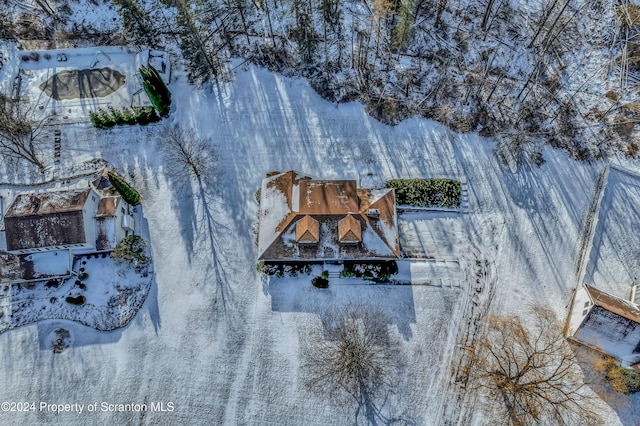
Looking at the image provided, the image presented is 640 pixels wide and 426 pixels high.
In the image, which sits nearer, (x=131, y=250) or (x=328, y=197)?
(x=328, y=197)

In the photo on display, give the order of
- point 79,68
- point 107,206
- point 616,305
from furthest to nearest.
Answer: point 79,68
point 107,206
point 616,305

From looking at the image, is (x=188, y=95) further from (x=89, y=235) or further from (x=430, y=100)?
(x=430, y=100)

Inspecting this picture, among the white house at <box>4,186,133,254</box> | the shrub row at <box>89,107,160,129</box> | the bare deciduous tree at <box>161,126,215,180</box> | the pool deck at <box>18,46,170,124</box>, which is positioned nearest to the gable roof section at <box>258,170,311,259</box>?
the bare deciduous tree at <box>161,126,215,180</box>

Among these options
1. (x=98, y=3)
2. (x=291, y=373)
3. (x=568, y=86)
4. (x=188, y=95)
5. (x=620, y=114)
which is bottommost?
(x=291, y=373)

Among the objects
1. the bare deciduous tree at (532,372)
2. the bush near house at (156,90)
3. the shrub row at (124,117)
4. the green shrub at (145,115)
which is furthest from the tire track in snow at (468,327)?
the shrub row at (124,117)

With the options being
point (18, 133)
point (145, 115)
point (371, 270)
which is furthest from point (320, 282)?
point (18, 133)

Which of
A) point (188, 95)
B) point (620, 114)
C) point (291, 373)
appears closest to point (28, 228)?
point (188, 95)

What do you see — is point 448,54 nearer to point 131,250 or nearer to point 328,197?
point 328,197
